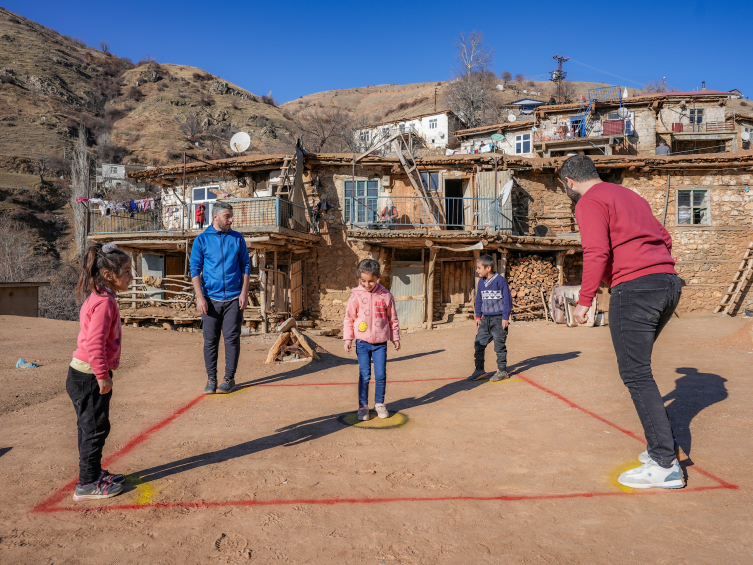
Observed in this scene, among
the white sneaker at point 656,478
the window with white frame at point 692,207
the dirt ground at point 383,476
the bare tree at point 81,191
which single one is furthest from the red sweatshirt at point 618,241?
the bare tree at point 81,191

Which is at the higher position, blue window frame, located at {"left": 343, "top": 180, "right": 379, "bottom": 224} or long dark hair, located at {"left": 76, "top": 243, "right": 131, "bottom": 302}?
blue window frame, located at {"left": 343, "top": 180, "right": 379, "bottom": 224}

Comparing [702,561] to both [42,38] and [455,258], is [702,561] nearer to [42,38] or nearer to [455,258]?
[455,258]

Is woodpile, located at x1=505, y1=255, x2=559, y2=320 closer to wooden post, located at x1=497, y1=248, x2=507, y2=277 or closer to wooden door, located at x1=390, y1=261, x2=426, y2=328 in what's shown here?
wooden post, located at x1=497, y1=248, x2=507, y2=277

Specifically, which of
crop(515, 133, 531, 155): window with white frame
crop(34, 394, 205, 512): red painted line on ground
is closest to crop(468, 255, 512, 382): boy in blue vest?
crop(34, 394, 205, 512): red painted line on ground

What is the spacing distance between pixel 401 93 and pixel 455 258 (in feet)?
232

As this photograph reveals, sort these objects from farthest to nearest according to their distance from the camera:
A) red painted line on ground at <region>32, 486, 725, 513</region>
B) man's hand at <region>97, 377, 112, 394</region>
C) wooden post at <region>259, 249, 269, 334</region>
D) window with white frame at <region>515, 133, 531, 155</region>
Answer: window with white frame at <region>515, 133, 531, 155</region> < wooden post at <region>259, 249, 269, 334</region> < man's hand at <region>97, 377, 112, 394</region> < red painted line on ground at <region>32, 486, 725, 513</region>

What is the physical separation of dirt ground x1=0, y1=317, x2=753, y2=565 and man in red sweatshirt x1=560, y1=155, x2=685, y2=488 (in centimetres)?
21

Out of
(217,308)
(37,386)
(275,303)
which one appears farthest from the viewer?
(275,303)

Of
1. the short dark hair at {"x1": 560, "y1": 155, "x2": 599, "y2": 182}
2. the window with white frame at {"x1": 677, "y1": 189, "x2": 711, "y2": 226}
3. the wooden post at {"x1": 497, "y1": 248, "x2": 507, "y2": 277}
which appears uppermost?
the window with white frame at {"x1": 677, "y1": 189, "x2": 711, "y2": 226}

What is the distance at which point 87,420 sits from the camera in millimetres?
2580

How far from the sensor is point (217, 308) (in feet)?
16.5

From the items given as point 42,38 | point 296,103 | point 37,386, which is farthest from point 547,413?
point 296,103

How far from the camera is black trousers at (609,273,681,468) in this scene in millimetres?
2637

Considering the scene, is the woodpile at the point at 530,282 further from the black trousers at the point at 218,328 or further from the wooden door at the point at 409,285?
the black trousers at the point at 218,328
